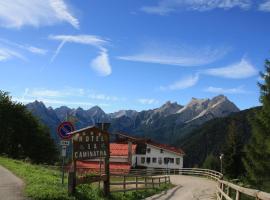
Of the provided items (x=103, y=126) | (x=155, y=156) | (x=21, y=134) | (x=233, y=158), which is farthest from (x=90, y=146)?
(x=155, y=156)

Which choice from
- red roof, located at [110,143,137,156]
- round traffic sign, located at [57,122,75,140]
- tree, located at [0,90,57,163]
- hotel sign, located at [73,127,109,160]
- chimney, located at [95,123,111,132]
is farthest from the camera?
red roof, located at [110,143,137,156]

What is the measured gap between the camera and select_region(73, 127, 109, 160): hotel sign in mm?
20984

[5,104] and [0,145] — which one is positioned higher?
[5,104]

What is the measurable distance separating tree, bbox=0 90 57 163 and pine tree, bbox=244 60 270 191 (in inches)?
1982

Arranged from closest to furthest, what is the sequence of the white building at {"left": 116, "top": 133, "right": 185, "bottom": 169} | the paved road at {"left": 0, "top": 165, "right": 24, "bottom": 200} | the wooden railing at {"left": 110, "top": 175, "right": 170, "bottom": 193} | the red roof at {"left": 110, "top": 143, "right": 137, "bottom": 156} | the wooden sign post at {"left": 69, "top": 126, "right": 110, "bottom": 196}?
the paved road at {"left": 0, "top": 165, "right": 24, "bottom": 200} → the wooden sign post at {"left": 69, "top": 126, "right": 110, "bottom": 196} → the wooden railing at {"left": 110, "top": 175, "right": 170, "bottom": 193} → the red roof at {"left": 110, "top": 143, "right": 137, "bottom": 156} → the white building at {"left": 116, "top": 133, "right": 185, "bottom": 169}

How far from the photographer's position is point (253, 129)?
144 ft

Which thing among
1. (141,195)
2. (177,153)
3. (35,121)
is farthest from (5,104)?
(141,195)

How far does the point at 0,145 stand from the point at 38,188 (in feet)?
219

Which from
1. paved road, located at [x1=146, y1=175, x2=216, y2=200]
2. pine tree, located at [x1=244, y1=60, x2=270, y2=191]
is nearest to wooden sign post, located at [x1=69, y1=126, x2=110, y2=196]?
paved road, located at [x1=146, y1=175, x2=216, y2=200]

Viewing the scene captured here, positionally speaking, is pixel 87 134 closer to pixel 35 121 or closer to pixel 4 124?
pixel 4 124

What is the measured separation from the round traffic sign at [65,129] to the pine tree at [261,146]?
83.7 feet

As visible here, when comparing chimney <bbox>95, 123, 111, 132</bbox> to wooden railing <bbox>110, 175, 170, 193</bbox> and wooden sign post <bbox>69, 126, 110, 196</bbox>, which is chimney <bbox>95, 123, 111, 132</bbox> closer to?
wooden sign post <bbox>69, 126, 110, 196</bbox>

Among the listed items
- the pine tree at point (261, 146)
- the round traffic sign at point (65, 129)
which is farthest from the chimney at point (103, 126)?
the pine tree at point (261, 146)

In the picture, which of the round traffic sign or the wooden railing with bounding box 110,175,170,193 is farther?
the wooden railing with bounding box 110,175,170,193
